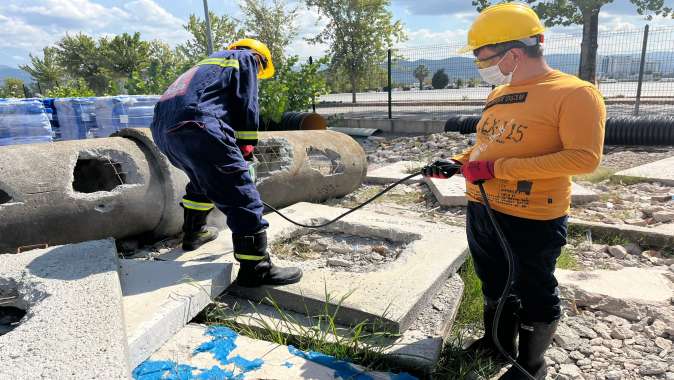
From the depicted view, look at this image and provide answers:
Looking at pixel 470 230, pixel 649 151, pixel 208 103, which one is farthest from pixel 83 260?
pixel 649 151

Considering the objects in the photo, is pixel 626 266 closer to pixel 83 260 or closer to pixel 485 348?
pixel 485 348

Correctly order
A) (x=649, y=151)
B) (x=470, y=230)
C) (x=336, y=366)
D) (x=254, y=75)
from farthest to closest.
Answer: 1. (x=649, y=151)
2. (x=254, y=75)
3. (x=470, y=230)
4. (x=336, y=366)

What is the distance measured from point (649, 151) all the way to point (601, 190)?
287 cm

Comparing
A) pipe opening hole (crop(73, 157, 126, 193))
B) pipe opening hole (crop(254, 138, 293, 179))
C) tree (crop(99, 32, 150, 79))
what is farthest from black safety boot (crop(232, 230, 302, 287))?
tree (crop(99, 32, 150, 79))

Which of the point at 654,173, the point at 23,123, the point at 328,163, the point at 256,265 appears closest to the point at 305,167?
the point at 328,163

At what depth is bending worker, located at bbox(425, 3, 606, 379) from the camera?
172 cm

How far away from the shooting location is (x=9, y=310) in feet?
8.27

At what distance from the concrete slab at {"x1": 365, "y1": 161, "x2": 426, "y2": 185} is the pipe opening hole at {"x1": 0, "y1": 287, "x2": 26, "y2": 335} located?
4454mm

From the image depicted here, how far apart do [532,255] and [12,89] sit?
3198 centimetres

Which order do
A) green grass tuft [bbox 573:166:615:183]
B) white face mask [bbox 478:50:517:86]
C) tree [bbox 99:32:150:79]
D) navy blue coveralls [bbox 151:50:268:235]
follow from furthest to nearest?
tree [bbox 99:32:150:79] < green grass tuft [bbox 573:166:615:183] < navy blue coveralls [bbox 151:50:268:235] < white face mask [bbox 478:50:517:86]

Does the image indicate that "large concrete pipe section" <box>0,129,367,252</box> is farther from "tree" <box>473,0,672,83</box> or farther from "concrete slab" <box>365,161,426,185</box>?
"tree" <box>473,0,672,83</box>

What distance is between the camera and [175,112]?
2711mm

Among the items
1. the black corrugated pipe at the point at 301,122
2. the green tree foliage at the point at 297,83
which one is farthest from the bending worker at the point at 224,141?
the green tree foliage at the point at 297,83

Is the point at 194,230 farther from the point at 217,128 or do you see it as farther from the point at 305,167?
the point at 305,167
